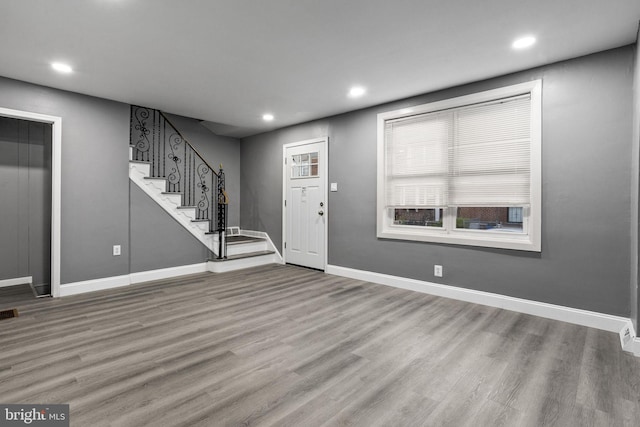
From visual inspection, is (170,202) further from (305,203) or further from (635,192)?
(635,192)

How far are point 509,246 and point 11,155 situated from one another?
20.3ft

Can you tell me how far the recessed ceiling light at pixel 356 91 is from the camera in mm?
3764

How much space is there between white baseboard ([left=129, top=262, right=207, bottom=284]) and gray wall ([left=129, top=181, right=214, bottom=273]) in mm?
57

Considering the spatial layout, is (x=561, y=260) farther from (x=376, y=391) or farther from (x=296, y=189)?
(x=296, y=189)

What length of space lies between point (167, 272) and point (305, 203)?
2404mm

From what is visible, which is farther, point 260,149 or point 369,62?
point 260,149

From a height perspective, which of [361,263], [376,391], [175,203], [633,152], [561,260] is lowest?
[376,391]

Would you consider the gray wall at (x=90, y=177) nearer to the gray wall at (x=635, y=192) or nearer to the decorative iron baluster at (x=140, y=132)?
the decorative iron baluster at (x=140, y=132)

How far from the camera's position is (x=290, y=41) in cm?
267

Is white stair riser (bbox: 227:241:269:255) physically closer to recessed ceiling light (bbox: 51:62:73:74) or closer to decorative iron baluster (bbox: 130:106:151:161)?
decorative iron baluster (bbox: 130:106:151:161)

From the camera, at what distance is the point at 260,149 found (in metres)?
6.23

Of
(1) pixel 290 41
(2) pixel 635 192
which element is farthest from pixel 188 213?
(2) pixel 635 192

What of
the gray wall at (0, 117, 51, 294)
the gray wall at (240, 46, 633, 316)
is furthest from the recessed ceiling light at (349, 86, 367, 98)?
the gray wall at (0, 117, 51, 294)

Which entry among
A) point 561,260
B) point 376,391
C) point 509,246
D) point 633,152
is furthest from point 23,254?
point 633,152
